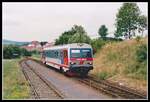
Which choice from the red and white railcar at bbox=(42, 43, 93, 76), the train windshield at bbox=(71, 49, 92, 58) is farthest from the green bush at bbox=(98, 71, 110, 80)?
the train windshield at bbox=(71, 49, 92, 58)

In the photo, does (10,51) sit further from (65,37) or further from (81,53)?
(81,53)

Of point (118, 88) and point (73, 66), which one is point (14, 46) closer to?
point (73, 66)

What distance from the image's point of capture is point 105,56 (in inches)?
1622

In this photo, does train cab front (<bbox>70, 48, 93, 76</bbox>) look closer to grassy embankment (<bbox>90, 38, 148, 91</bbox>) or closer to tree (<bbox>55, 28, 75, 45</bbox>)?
grassy embankment (<bbox>90, 38, 148, 91</bbox>)

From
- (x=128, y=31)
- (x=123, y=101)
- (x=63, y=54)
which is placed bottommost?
(x=123, y=101)

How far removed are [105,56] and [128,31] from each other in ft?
18.8

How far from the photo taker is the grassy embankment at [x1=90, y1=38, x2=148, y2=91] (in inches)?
1056

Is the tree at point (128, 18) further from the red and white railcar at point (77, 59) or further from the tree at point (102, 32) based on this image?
the tree at point (102, 32)

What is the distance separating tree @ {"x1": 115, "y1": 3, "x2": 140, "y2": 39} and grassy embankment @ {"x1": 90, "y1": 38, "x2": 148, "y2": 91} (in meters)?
2.55

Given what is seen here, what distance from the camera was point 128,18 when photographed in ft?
146

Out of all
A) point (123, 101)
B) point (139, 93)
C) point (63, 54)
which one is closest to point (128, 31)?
point (63, 54)

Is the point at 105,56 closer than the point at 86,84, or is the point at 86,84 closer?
the point at 86,84

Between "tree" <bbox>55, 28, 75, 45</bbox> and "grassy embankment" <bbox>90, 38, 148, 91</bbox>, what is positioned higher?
"tree" <bbox>55, 28, 75, 45</bbox>

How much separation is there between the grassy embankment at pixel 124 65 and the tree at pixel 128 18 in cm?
255
